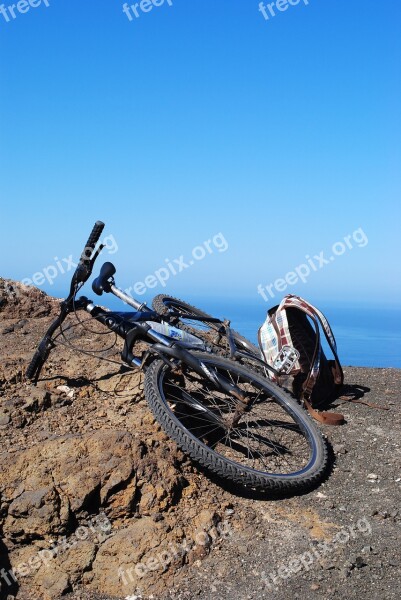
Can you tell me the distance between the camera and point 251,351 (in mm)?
7543

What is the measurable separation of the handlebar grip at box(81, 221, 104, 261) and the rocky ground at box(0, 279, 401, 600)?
4.63ft

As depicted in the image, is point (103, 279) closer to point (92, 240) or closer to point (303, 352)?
point (92, 240)

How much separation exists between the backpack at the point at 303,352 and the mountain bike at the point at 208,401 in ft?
1.39

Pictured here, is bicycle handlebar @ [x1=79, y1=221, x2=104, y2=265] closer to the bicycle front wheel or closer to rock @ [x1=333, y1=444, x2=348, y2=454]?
the bicycle front wheel

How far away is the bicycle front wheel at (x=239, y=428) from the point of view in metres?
4.87

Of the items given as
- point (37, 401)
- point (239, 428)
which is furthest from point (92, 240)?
point (239, 428)

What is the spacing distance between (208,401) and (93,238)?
197cm

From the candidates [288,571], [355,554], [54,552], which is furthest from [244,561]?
[54,552]

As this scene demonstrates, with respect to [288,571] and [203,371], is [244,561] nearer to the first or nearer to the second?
[288,571]

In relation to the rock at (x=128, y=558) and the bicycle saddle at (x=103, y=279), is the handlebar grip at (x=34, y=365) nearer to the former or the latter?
the bicycle saddle at (x=103, y=279)

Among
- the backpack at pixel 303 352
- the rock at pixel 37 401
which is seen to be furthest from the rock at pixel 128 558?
the backpack at pixel 303 352

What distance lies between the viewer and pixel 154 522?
4559mm

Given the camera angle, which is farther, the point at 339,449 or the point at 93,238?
the point at 93,238

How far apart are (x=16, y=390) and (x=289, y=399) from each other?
8.56 ft
